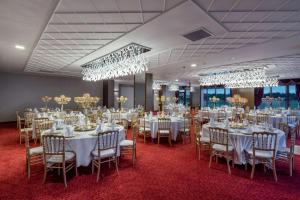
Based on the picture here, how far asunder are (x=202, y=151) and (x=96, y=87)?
12453 millimetres

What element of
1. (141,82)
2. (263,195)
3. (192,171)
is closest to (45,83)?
(141,82)

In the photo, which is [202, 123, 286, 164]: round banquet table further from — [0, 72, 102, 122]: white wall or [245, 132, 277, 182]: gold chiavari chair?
[0, 72, 102, 122]: white wall

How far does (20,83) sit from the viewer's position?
12633 mm

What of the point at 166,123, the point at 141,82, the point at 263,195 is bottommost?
the point at 263,195

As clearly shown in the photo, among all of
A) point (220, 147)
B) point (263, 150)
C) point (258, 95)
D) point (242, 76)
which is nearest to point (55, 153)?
point (220, 147)

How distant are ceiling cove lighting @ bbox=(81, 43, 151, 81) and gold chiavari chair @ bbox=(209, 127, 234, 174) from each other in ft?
10.1

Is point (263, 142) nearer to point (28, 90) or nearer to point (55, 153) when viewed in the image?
point (55, 153)

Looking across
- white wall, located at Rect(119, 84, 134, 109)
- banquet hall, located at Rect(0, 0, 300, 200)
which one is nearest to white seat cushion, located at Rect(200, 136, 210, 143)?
banquet hall, located at Rect(0, 0, 300, 200)

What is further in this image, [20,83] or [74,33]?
[20,83]

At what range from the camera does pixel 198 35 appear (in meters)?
4.31

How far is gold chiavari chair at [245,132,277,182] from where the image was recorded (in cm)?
376

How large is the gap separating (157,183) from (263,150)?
2.32 meters

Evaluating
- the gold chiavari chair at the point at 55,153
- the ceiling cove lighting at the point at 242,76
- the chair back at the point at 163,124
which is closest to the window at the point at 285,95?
the ceiling cove lighting at the point at 242,76

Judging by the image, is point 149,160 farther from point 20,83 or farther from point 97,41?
point 20,83
